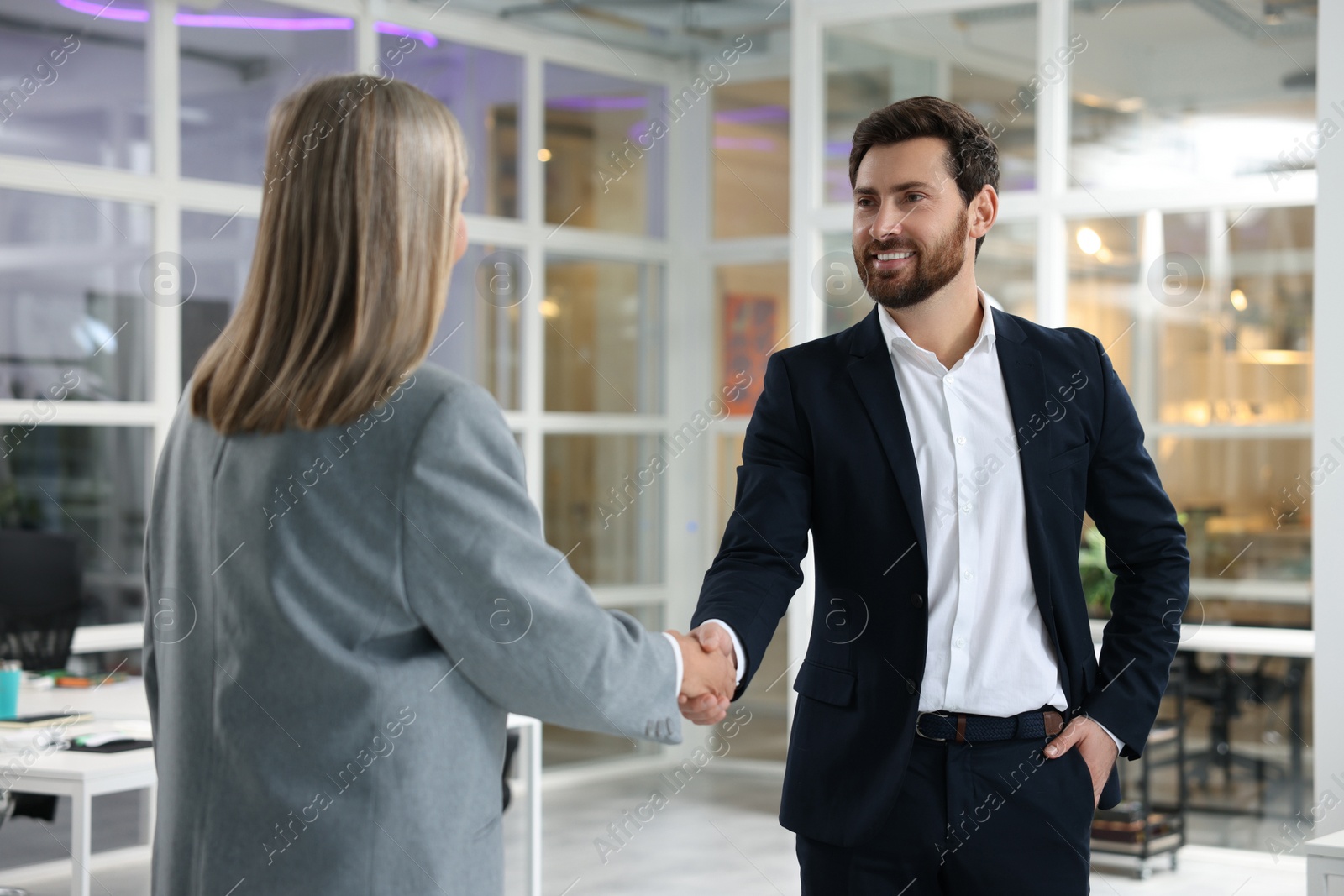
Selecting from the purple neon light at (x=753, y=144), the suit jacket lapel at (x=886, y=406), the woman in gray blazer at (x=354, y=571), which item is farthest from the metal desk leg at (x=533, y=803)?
the purple neon light at (x=753, y=144)

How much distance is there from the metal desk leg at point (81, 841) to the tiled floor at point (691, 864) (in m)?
1.71

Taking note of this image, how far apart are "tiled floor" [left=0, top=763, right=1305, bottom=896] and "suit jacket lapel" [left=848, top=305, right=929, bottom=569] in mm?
3239

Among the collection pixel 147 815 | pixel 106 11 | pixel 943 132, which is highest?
pixel 106 11

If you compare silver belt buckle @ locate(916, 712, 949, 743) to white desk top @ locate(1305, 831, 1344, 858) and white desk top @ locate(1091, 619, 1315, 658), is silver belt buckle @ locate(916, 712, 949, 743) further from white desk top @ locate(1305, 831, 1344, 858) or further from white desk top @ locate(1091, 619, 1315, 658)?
white desk top @ locate(1091, 619, 1315, 658)

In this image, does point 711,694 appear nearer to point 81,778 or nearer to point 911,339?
point 911,339

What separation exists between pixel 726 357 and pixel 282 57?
275cm

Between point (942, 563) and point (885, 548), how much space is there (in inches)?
3.3

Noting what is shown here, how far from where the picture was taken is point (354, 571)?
1.30m

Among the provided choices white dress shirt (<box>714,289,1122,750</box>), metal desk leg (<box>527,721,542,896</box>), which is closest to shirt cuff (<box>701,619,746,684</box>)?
white dress shirt (<box>714,289,1122,750</box>)

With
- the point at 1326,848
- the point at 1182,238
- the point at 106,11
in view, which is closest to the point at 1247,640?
the point at 1182,238

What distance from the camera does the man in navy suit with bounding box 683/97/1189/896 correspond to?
1902mm

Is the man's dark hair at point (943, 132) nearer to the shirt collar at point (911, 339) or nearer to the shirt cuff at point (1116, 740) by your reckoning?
the shirt collar at point (911, 339)

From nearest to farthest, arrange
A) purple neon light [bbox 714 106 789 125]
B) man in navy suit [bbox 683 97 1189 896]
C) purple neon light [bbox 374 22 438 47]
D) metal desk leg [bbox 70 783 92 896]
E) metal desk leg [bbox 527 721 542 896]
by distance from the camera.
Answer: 1. man in navy suit [bbox 683 97 1189 896]
2. metal desk leg [bbox 70 783 92 896]
3. metal desk leg [bbox 527 721 542 896]
4. purple neon light [bbox 374 22 438 47]
5. purple neon light [bbox 714 106 789 125]

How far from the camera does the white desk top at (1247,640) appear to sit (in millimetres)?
5309
